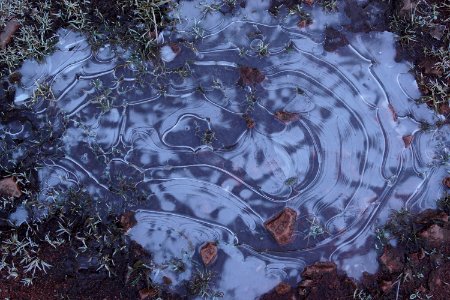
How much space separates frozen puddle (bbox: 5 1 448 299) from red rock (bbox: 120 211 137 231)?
0.12 ft

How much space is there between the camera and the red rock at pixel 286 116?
2424 mm

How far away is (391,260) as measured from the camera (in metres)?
2.35

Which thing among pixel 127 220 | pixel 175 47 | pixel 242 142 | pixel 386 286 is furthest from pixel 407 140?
pixel 127 220

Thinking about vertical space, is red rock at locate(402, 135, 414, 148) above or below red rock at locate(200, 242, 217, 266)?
above

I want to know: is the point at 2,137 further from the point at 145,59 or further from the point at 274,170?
the point at 274,170

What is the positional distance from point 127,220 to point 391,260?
135cm

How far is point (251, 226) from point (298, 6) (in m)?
1.19

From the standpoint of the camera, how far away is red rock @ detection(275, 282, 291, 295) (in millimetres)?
2328

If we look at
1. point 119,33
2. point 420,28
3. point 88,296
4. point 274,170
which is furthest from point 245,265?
point 420,28

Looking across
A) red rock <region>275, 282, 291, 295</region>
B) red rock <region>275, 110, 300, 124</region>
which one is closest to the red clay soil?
red rock <region>275, 282, 291, 295</region>

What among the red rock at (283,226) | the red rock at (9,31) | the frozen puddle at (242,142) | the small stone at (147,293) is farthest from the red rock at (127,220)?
the red rock at (9,31)

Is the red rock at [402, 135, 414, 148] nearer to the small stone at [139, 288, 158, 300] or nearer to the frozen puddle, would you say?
the frozen puddle

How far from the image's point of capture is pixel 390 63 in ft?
8.11

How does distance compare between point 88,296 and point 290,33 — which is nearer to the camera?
point 88,296
